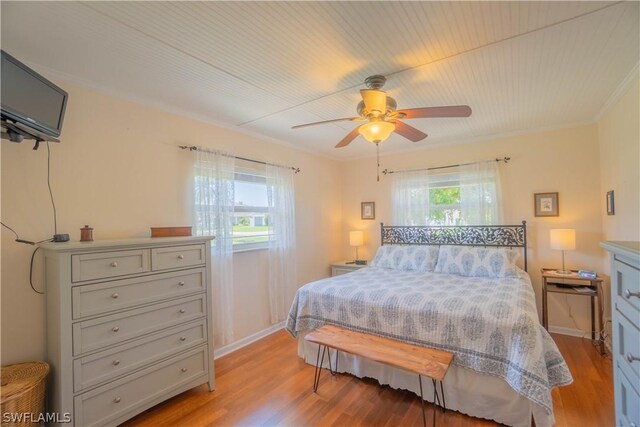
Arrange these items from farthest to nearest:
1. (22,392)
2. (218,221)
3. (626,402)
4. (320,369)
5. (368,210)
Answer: (368,210), (218,221), (320,369), (22,392), (626,402)

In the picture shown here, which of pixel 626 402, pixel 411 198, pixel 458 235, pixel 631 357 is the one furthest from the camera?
pixel 411 198

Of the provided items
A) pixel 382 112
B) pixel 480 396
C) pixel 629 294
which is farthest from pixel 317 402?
pixel 382 112

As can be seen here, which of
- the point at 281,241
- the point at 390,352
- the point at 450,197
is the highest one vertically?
the point at 450,197

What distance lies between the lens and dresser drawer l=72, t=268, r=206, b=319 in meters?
1.78

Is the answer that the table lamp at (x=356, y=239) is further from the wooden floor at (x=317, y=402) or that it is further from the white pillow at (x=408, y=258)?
the wooden floor at (x=317, y=402)

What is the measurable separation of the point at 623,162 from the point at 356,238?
3.02 metres

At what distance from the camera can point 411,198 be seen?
4.27 meters

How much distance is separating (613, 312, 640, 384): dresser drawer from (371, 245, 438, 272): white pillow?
7.66 ft

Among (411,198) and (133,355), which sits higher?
(411,198)

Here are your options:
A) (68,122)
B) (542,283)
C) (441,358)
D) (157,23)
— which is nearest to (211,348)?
(441,358)

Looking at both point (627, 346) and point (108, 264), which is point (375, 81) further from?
point (108, 264)

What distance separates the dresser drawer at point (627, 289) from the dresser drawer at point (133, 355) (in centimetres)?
253

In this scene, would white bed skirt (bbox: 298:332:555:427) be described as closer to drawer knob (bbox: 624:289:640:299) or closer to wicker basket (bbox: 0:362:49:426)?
drawer knob (bbox: 624:289:640:299)

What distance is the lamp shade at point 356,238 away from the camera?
4539 millimetres
